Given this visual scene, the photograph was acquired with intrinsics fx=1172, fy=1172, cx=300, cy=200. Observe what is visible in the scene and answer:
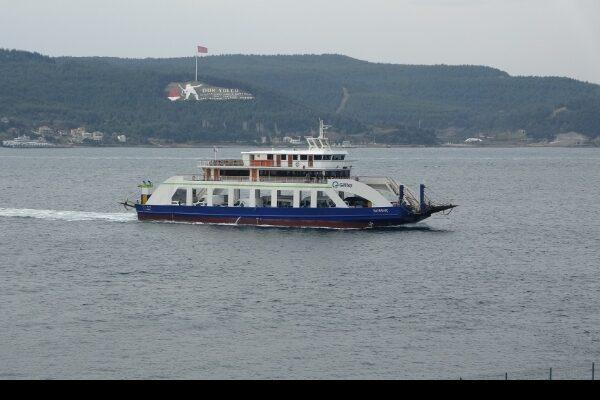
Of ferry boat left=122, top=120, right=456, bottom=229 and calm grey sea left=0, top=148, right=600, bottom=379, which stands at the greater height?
ferry boat left=122, top=120, right=456, bottom=229

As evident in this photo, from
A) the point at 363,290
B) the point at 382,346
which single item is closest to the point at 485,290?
the point at 363,290

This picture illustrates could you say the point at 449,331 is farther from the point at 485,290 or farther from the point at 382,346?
the point at 485,290

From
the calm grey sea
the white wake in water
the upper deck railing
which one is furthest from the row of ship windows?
the white wake in water

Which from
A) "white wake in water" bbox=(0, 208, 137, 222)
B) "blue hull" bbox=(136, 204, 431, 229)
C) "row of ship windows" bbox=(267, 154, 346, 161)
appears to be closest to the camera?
"blue hull" bbox=(136, 204, 431, 229)

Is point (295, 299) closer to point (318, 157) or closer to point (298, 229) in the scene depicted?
point (298, 229)

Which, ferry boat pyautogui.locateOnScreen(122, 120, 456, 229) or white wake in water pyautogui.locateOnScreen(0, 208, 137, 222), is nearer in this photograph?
ferry boat pyautogui.locateOnScreen(122, 120, 456, 229)

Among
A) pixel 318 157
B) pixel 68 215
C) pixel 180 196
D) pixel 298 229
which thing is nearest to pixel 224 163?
pixel 180 196

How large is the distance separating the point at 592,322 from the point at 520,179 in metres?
116

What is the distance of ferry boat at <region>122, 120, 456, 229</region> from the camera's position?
240ft

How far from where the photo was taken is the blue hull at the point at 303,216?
7281cm

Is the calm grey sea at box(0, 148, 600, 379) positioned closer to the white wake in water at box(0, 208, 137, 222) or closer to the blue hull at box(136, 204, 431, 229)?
the white wake in water at box(0, 208, 137, 222)

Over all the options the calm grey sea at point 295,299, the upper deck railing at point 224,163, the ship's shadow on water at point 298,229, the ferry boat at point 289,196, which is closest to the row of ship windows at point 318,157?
the ferry boat at point 289,196

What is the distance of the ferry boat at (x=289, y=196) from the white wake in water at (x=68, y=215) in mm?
4923

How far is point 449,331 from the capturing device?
43.0 metres
